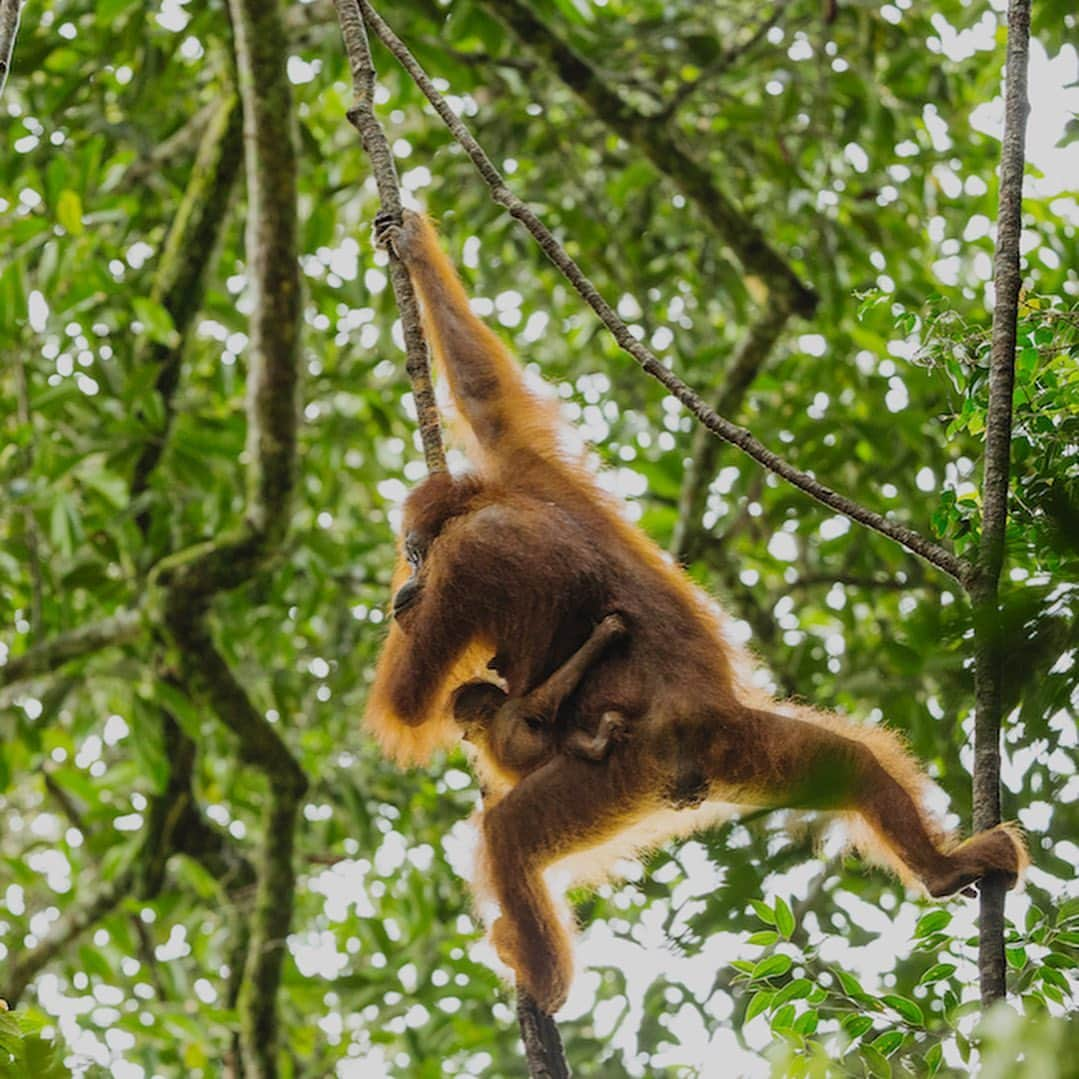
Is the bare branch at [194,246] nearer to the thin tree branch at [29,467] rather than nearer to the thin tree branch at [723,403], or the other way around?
the thin tree branch at [29,467]

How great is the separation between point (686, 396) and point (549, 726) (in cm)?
91

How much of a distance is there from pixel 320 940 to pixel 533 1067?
489 cm

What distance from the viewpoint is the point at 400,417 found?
686 centimetres

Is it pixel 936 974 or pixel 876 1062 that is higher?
pixel 936 974

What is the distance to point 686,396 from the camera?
2.59 m

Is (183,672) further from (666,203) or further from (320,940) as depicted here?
(666,203)

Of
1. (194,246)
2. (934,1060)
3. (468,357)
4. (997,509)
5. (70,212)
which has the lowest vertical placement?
(934,1060)

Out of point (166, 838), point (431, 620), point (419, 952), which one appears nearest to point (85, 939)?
point (166, 838)

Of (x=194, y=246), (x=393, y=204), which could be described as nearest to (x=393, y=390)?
(x=194, y=246)

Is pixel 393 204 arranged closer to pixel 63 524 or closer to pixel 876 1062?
pixel 876 1062

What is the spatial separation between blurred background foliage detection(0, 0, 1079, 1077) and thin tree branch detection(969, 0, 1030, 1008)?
7.71ft

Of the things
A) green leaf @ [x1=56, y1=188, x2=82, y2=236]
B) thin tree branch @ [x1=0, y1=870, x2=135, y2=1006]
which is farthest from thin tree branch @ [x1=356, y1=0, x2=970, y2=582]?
thin tree branch @ [x1=0, y1=870, x2=135, y2=1006]

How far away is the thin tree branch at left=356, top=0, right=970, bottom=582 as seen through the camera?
91.7 inches

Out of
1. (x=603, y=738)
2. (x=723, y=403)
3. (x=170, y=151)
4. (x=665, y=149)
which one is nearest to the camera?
(x=603, y=738)
